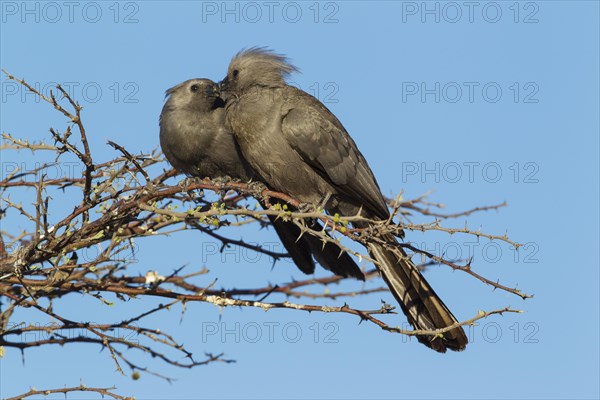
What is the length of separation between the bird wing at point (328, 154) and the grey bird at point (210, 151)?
406mm

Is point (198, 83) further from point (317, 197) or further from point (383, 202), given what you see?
point (383, 202)

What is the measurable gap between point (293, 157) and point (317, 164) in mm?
191

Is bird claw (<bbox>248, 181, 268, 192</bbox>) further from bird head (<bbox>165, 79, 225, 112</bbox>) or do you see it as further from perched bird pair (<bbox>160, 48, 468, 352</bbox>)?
bird head (<bbox>165, 79, 225, 112</bbox>)

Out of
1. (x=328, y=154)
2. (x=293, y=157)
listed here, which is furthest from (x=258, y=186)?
(x=328, y=154)

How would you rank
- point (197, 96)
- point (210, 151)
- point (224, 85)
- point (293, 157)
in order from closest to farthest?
point (293, 157), point (210, 151), point (197, 96), point (224, 85)

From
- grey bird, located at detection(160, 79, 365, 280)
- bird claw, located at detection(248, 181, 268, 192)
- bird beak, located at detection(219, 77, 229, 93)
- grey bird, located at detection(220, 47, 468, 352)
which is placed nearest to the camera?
bird claw, located at detection(248, 181, 268, 192)

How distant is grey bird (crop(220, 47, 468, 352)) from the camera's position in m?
5.38

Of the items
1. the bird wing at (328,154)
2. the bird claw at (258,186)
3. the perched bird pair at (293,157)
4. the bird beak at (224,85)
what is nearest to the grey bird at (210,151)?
the perched bird pair at (293,157)

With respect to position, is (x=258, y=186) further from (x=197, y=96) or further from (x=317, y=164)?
(x=197, y=96)

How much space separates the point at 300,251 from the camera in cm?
585

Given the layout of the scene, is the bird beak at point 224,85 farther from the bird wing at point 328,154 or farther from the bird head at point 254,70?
the bird wing at point 328,154

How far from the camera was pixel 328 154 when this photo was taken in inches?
226

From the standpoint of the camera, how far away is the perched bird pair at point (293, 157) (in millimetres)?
5410

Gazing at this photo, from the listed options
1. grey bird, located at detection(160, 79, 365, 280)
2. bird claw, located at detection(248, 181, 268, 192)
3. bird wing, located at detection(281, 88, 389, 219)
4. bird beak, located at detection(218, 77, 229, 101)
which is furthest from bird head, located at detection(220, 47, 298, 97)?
bird claw, located at detection(248, 181, 268, 192)
